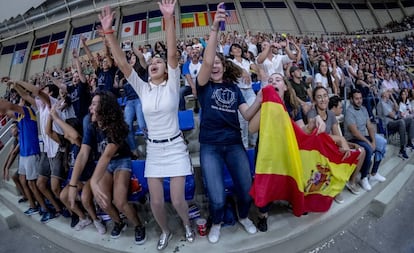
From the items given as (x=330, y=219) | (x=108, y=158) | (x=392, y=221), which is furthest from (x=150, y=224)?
(x=392, y=221)

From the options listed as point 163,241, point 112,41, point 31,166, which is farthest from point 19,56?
point 163,241

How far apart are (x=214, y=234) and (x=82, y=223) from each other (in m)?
1.59

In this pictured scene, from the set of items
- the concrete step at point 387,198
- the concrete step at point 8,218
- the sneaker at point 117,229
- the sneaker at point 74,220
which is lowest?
the concrete step at point 387,198

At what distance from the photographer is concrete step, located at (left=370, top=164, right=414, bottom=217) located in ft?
9.29

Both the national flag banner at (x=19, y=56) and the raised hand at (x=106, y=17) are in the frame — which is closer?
the raised hand at (x=106, y=17)

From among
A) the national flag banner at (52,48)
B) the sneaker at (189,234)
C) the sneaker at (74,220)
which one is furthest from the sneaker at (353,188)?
the national flag banner at (52,48)

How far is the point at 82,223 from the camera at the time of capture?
2732mm

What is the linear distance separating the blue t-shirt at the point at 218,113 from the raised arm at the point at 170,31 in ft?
1.28

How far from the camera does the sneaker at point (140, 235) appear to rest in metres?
2.35

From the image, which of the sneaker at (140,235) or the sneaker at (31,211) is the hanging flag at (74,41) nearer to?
the sneaker at (31,211)

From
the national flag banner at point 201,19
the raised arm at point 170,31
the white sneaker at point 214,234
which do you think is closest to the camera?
the raised arm at point 170,31

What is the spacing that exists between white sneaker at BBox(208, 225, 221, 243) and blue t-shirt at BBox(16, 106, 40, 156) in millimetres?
2781

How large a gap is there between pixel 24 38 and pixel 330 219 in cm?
2436

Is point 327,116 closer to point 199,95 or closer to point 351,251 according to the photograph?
point 351,251
